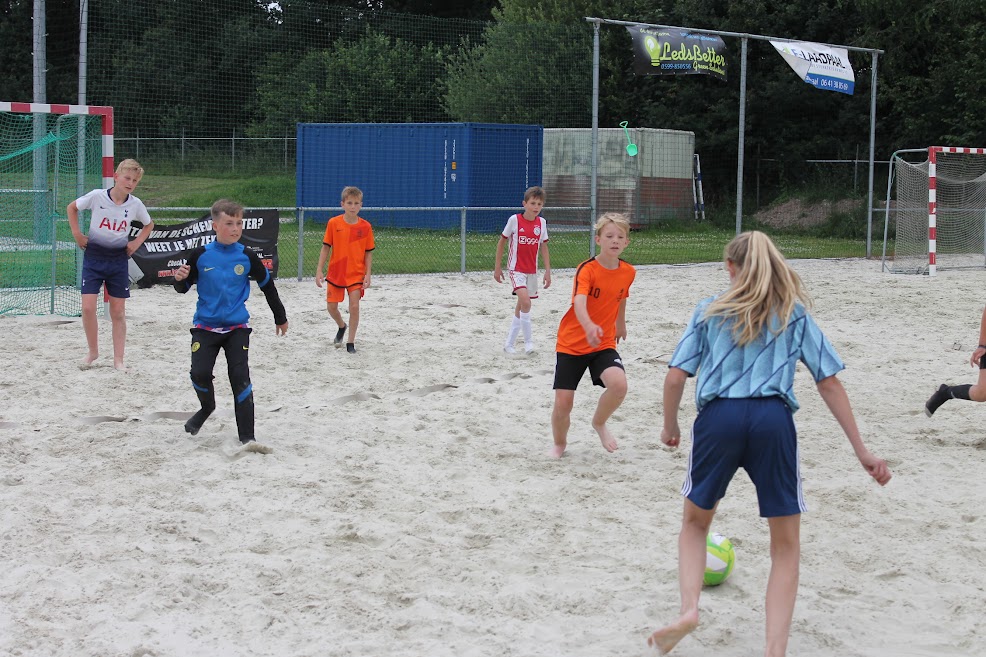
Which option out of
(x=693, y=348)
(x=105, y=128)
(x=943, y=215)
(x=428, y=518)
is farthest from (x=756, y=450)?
(x=943, y=215)

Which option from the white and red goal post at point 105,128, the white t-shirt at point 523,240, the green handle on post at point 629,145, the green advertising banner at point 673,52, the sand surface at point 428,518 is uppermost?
the green advertising banner at point 673,52

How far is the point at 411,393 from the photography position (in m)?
8.48

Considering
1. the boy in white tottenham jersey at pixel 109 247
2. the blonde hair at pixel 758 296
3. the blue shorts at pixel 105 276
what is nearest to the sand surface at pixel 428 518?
the boy in white tottenham jersey at pixel 109 247

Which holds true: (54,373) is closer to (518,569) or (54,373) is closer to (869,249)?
(518,569)

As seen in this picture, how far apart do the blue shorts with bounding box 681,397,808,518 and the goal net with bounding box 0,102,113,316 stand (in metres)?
9.48

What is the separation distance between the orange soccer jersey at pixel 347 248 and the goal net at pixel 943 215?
1179 centimetres

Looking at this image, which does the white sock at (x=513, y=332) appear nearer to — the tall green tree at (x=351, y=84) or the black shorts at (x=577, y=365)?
the black shorts at (x=577, y=365)

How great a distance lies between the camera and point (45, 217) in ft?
41.0

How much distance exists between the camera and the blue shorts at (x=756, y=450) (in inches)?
146

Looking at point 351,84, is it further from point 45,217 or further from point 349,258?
point 349,258

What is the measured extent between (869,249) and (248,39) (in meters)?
12.9

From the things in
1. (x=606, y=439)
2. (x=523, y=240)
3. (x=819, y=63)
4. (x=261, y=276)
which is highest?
(x=819, y=63)

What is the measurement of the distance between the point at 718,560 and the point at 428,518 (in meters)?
1.54

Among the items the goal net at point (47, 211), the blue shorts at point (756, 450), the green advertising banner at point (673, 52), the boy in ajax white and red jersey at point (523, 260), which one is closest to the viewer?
the blue shorts at point (756, 450)
